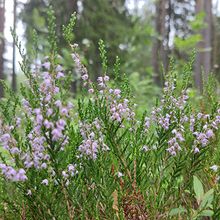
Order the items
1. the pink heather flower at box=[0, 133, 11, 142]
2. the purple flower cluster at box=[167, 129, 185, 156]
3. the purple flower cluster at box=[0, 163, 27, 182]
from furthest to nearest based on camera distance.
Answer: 1. the purple flower cluster at box=[167, 129, 185, 156]
2. the pink heather flower at box=[0, 133, 11, 142]
3. the purple flower cluster at box=[0, 163, 27, 182]

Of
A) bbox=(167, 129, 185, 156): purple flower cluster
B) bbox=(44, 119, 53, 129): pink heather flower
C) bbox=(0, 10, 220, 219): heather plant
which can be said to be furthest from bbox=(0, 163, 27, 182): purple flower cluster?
bbox=(167, 129, 185, 156): purple flower cluster

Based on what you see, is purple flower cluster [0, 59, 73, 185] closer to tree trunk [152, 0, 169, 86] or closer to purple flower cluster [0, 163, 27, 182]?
purple flower cluster [0, 163, 27, 182]

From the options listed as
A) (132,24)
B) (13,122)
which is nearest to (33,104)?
(13,122)

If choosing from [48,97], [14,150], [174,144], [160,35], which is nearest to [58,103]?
[48,97]

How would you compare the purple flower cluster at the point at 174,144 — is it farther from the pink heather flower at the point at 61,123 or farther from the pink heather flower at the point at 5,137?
the pink heather flower at the point at 5,137

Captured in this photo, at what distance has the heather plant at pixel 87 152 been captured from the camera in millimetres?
1563

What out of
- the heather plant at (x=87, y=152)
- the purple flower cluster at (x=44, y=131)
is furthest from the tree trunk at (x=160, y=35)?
the purple flower cluster at (x=44, y=131)

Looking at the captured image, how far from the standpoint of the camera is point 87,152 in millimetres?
1786

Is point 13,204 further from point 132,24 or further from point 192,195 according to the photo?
point 132,24

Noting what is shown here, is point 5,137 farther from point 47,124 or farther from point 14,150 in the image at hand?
point 47,124

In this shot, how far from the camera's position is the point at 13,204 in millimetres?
1898

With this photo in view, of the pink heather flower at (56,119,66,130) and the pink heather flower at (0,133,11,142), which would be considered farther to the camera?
the pink heather flower at (0,133,11,142)

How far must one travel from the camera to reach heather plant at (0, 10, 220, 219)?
1.56m

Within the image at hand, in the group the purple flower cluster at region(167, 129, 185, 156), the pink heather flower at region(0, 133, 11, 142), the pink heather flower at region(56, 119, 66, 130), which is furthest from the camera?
the purple flower cluster at region(167, 129, 185, 156)
